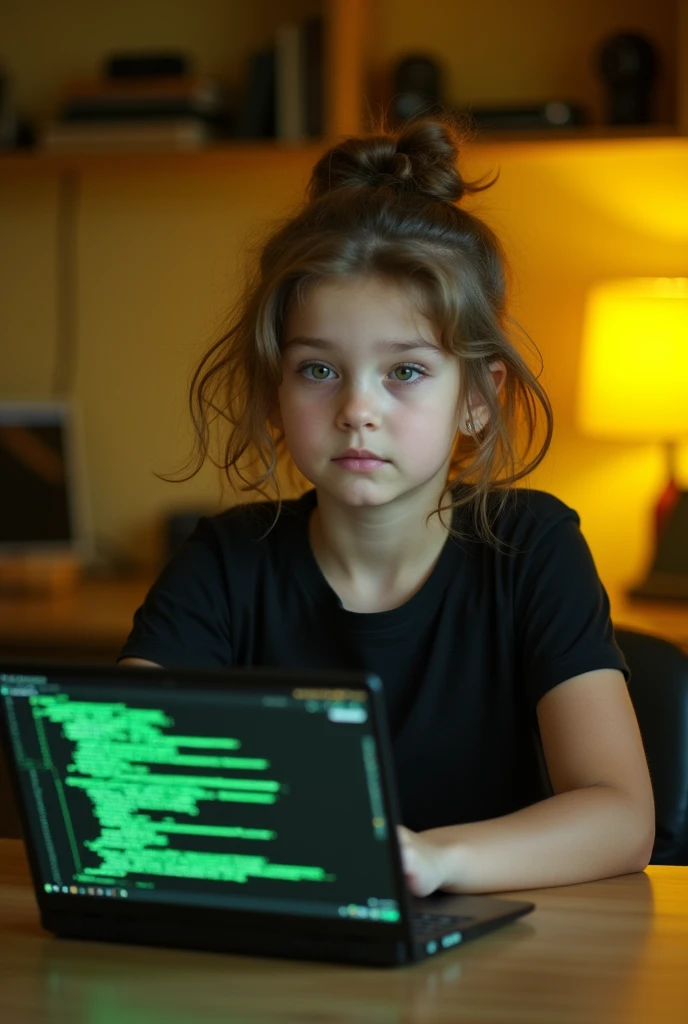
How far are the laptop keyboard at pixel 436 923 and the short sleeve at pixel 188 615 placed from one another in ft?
1.44

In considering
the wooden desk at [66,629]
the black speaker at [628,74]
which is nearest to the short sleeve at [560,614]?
the wooden desk at [66,629]

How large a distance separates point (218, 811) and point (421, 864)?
171 mm

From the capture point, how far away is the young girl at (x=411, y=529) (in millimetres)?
1263

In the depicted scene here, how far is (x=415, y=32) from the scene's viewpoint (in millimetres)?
3004

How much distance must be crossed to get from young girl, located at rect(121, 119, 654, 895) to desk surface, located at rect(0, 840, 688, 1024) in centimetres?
22

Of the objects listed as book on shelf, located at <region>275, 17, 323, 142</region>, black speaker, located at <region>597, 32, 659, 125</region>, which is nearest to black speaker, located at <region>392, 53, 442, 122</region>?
book on shelf, located at <region>275, 17, 323, 142</region>

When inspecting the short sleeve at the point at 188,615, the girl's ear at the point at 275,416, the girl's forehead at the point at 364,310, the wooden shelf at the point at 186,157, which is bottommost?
the short sleeve at the point at 188,615

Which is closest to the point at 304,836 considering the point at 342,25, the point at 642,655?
the point at 642,655

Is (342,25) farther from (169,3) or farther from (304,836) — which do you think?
(304,836)

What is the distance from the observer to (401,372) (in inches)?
50.3

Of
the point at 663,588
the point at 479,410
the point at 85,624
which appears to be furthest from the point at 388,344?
the point at 663,588

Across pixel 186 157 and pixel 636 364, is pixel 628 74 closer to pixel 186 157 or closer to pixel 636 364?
pixel 636 364

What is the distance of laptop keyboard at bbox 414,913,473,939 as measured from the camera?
3.07 feet

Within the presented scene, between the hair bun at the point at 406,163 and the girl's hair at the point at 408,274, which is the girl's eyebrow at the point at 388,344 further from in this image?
the hair bun at the point at 406,163
